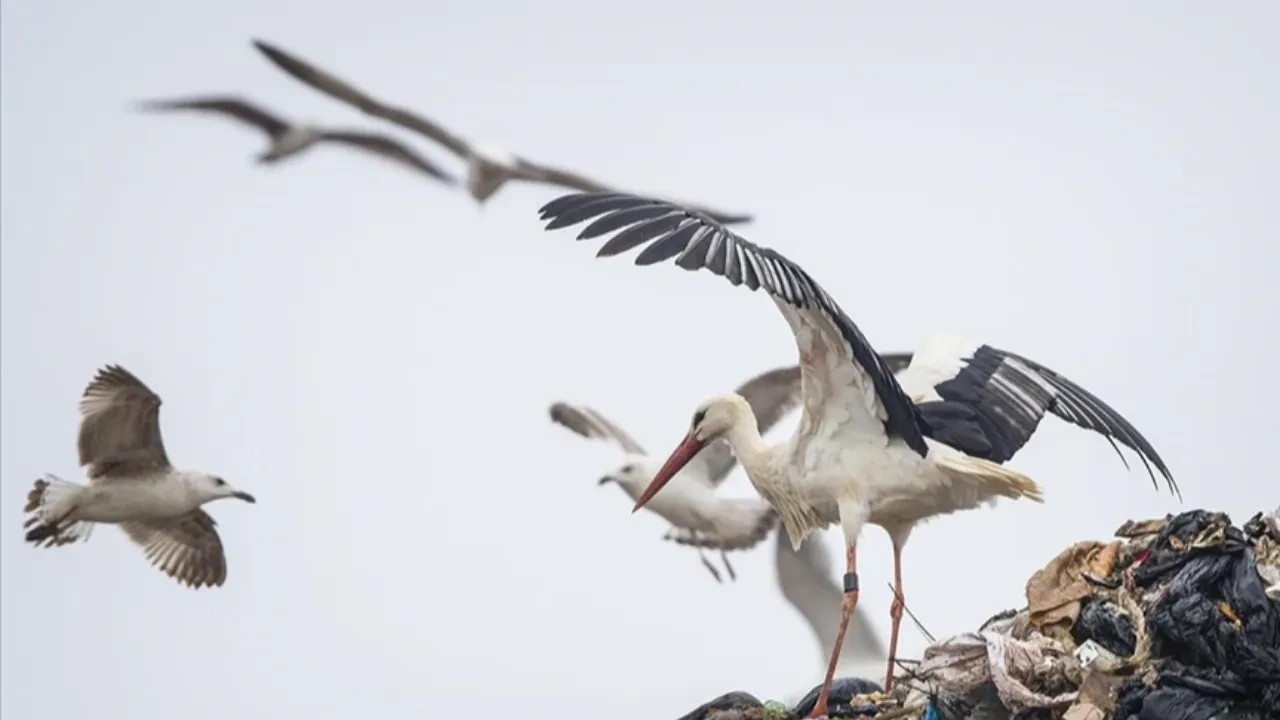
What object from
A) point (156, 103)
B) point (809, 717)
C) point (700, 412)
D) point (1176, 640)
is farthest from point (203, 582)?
point (1176, 640)

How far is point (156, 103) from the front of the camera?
14805mm

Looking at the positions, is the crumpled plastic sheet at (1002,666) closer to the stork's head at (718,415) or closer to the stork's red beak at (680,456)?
the stork's head at (718,415)

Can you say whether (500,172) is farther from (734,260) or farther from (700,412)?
(734,260)

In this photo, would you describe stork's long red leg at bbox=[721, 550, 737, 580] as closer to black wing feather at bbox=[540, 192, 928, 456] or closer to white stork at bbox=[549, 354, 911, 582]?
white stork at bbox=[549, 354, 911, 582]

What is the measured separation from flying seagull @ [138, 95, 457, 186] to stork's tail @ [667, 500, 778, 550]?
8.97 feet

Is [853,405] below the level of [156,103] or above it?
below

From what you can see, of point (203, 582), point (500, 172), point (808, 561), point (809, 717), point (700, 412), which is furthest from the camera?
point (500, 172)

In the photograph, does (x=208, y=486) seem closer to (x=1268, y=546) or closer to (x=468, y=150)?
(x=468, y=150)

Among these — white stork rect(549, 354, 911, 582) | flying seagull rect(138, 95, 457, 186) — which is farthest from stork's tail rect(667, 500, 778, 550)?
flying seagull rect(138, 95, 457, 186)

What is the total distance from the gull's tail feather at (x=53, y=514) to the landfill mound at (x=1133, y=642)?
644cm

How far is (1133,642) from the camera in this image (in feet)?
26.5

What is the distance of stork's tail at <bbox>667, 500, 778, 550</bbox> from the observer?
14.9 meters

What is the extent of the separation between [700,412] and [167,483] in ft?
17.4

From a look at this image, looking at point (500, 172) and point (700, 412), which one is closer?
point (700, 412)
